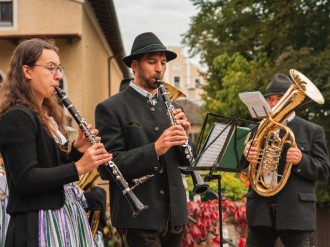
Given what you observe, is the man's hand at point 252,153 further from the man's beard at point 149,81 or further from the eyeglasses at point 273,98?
the man's beard at point 149,81

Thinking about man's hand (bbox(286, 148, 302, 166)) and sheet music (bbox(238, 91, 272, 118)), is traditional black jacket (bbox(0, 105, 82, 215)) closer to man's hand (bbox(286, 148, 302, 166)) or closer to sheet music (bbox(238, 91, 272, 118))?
sheet music (bbox(238, 91, 272, 118))

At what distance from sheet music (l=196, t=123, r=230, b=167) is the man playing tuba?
0.99m

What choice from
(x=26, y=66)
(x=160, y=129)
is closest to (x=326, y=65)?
(x=160, y=129)

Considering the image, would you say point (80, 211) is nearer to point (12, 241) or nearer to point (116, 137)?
point (12, 241)

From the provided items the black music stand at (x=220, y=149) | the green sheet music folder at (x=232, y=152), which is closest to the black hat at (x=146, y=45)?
the black music stand at (x=220, y=149)

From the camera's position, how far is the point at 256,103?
571cm

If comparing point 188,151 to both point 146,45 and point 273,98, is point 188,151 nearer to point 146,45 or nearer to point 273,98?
point 146,45

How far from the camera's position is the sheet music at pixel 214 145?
4723mm

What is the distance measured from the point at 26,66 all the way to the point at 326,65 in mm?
13785

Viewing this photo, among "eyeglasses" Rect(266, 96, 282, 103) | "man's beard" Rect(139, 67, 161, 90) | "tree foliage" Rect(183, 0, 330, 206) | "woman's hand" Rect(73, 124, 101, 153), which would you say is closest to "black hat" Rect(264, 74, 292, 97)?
"eyeglasses" Rect(266, 96, 282, 103)

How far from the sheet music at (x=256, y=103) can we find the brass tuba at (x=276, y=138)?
0.11 m

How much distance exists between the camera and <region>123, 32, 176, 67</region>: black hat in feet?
15.5

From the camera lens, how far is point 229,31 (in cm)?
2436

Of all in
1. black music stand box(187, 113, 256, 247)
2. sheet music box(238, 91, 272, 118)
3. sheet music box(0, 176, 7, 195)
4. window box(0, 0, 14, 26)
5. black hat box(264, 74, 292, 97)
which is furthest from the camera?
window box(0, 0, 14, 26)
